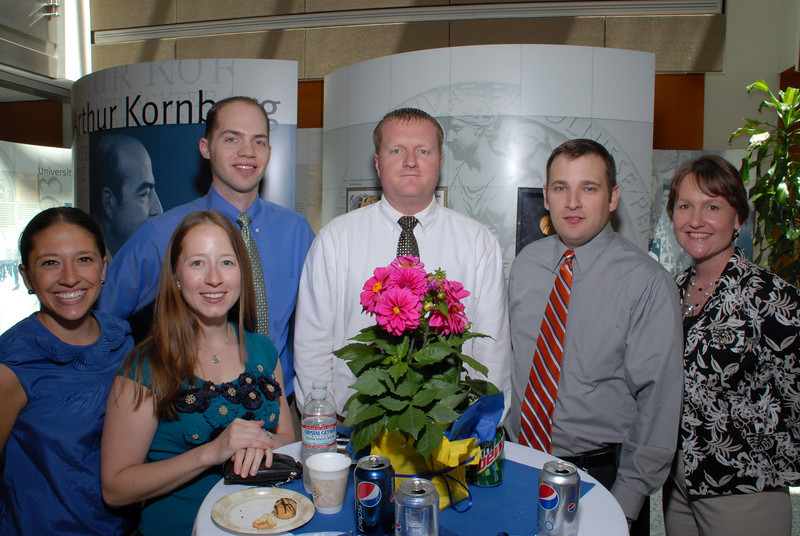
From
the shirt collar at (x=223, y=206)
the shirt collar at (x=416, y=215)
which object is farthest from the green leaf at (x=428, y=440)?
the shirt collar at (x=223, y=206)

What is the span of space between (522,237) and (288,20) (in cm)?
474

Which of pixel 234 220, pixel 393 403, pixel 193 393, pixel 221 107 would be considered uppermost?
pixel 221 107

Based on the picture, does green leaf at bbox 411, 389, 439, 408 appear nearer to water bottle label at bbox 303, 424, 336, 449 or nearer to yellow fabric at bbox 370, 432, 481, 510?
yellow fabric at bbox 370, 432, 481, 510

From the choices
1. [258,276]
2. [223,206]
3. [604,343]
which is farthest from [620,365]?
[223,206]

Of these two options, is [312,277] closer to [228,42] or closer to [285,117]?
[285,117]

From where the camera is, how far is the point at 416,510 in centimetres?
110

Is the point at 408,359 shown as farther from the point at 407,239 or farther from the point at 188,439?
the point at 407,239

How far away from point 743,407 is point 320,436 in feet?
5.02

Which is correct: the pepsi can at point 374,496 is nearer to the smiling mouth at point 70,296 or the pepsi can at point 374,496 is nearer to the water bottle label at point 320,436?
the water bottle label at point 320,436

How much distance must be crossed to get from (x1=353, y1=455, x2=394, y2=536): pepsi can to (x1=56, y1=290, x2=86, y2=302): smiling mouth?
3.85ft

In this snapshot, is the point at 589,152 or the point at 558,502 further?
the point at 589,152

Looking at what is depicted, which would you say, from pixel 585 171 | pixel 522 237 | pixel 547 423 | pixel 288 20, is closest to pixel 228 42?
pixel 288 20

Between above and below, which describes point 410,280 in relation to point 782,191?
below

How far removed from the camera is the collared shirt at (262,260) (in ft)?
8.89
